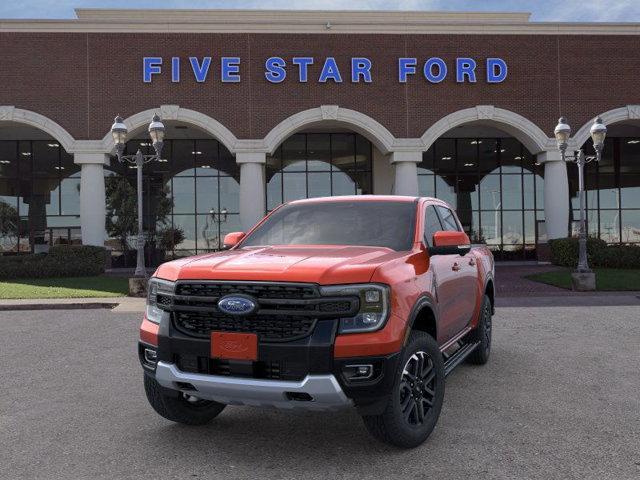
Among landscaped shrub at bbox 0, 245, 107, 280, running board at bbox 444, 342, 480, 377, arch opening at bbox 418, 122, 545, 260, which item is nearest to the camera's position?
running board at bbox 444, 342, 480, 377

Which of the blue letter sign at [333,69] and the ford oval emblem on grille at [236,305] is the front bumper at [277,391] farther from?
the blue letter sign at [333,69]

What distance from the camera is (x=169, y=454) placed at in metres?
3.98

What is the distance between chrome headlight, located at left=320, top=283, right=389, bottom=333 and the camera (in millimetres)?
3561

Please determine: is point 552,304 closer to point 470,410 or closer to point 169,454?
point 470,410

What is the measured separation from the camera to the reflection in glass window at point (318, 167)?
2848cm

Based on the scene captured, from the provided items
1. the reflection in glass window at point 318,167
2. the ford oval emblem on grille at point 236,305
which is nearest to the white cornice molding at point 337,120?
the reflection in glass window at point 318,167

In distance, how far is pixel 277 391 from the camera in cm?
344

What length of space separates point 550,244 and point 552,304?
39.0ft

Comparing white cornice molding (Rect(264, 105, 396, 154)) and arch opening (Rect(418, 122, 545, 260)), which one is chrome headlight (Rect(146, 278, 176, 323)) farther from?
arch opening (Rect(418, 122, 545, 260))

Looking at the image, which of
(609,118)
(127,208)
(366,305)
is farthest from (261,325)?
(127,208)

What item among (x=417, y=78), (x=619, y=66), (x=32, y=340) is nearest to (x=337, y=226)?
(x=32, y=340)

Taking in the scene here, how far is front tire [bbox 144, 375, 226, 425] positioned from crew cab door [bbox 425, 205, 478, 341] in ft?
6.91

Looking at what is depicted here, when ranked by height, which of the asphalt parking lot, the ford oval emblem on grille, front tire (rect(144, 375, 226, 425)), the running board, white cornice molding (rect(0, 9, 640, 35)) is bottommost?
the asphalt parking lot

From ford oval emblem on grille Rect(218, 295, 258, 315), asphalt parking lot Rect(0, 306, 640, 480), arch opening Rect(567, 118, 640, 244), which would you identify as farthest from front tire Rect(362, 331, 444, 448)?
→ arch opening Rect(567, 118, 640, 244)
